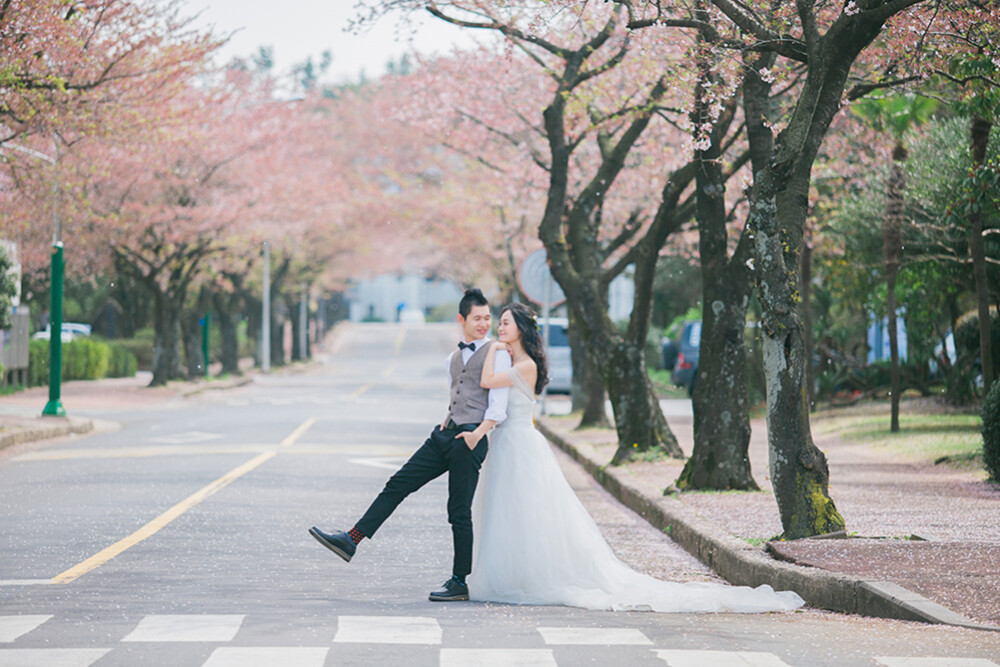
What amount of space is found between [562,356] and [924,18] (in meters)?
26.1

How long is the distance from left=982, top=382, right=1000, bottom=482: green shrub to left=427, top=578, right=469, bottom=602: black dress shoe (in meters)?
7.37

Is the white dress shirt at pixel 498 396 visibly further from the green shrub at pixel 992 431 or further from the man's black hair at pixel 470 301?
the green shrub at pixel 992 431

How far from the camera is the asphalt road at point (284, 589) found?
6.43m

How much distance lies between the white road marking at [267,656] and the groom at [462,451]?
6.05 ft

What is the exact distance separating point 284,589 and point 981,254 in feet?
43.1

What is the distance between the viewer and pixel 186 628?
6.93m

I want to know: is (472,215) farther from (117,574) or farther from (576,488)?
(117,574)

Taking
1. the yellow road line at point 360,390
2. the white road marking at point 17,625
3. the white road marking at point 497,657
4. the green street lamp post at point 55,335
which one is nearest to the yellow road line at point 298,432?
the green street lamp post at point 55,335

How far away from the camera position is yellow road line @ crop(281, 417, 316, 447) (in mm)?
21039

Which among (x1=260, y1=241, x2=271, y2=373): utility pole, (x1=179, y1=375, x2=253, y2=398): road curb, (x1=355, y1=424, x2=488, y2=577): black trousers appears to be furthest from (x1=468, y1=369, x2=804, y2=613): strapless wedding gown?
(x1=260, y1=241, x2=271, y2=373): utility pole

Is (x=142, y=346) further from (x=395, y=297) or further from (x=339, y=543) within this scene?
(x=395, y=297)

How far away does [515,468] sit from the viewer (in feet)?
27.6

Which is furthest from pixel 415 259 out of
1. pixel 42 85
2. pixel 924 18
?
pixel 924 18

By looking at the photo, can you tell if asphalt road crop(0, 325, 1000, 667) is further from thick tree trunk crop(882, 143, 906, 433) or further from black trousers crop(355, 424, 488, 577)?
thick tree trunk crop(882, 143, 906, 433)
